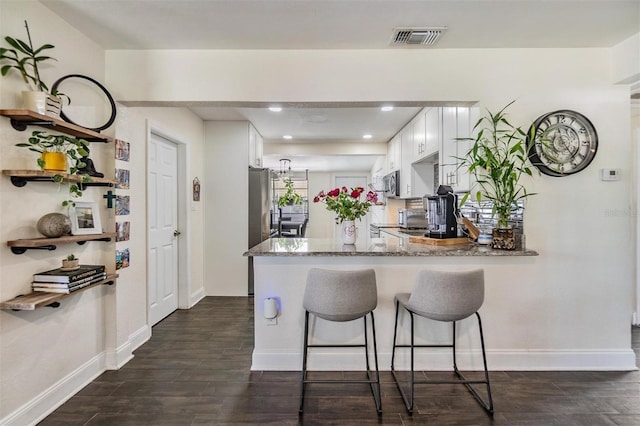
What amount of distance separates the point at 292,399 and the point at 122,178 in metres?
2.10

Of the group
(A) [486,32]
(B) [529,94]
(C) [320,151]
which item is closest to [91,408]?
(A) [486,32]

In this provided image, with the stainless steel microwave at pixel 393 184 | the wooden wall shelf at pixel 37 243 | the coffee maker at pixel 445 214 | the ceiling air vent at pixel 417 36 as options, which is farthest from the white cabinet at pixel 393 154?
the wooden wall shelf at pixel 37 243

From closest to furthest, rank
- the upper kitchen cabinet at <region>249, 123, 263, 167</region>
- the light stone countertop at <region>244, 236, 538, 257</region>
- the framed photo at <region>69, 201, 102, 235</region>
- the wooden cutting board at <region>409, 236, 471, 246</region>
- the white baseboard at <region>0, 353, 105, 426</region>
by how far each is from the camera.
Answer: the white baseboard at <region>0, 353, 105, 426</region>
the framed photo at <region>69, 201, 102, 235</region>
the light stone countertop at <region>244, 236, 538, 257</region>
the wooden cutting board at <region>409, 236, 471, 246</region>
the upper kitchen cabinet at <region>249, 123, 263, 167</region>

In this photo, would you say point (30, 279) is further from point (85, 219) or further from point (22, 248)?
point (85, 219)

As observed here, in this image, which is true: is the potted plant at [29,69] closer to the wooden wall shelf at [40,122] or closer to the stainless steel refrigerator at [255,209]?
the wooden wall shelf at [40,122]

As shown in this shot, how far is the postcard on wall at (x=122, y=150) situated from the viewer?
8.30ft

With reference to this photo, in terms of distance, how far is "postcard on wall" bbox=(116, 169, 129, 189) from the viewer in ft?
8.35

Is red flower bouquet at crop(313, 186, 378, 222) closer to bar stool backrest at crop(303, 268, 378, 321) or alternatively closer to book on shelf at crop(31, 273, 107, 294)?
bar stool backrest at crop(303, 268, 378, 321)

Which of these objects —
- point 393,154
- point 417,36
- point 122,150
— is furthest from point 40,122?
point 393,154

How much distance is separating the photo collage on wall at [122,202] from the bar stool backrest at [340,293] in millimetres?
1613

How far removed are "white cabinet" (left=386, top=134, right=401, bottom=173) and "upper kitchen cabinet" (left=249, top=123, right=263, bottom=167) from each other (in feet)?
7.16

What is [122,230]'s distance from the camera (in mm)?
2594

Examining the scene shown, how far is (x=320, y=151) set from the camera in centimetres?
588

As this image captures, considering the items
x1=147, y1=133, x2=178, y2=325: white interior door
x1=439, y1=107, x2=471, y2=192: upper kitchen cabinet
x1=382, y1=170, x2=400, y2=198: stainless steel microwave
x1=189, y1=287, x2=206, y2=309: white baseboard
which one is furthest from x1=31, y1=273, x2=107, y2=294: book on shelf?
x1=382, y1=170, x2=400, y2=198: stainless steel microwave
